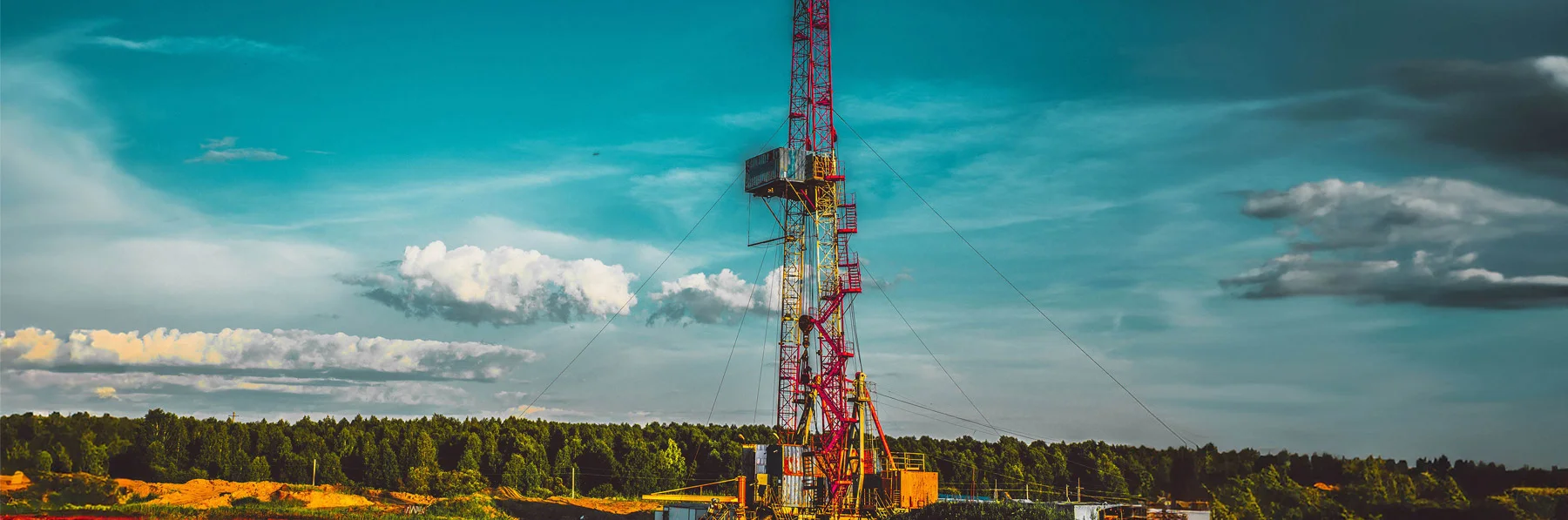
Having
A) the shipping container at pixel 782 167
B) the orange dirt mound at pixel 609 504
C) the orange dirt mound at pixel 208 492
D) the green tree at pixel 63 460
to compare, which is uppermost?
the shipping container at pixel 782 167

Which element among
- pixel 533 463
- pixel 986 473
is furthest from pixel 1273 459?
pixel 533 463

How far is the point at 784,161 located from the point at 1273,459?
55.5 m

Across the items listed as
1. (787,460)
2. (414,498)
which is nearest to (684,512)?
(787,460)

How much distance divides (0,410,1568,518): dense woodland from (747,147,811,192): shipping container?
29.0m

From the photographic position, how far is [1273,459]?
96188mm

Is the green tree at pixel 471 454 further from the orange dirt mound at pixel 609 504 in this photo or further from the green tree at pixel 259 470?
the green tree at pixel 259 470

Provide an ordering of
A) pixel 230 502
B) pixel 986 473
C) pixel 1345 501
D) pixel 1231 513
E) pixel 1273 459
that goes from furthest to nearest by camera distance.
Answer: pixel 986 473, pixel 1273 459, pixel 230 502, pixel 1231 513, pixel 1345 501

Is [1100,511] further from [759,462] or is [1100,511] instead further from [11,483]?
[11,483]

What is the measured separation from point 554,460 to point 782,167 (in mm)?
54490

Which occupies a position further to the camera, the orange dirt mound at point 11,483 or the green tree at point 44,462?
the green tree at point 44,462

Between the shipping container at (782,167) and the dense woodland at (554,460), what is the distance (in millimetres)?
28962

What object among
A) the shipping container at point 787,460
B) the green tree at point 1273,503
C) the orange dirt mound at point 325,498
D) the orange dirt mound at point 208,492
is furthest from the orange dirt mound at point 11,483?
the green tree at point 1273,503

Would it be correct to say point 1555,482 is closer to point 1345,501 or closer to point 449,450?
point 1345,501

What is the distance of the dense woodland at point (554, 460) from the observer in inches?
2448
